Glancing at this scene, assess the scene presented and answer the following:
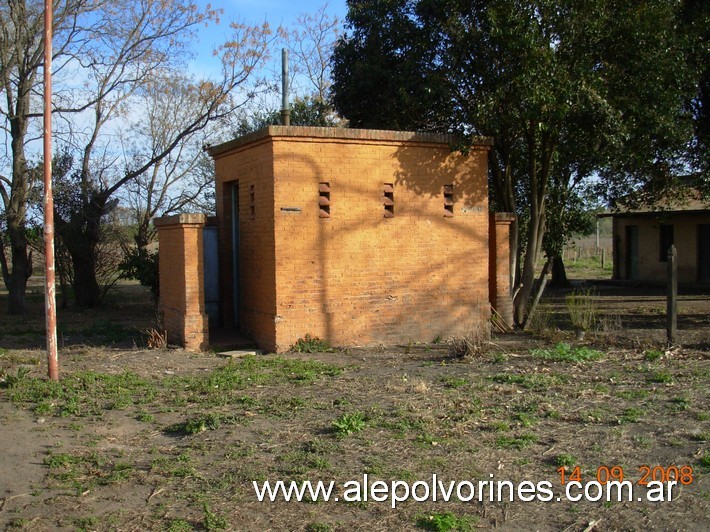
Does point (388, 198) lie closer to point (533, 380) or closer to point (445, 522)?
point (533, 380)

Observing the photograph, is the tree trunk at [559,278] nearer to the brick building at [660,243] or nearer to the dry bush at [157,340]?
the brick building at [660,243]

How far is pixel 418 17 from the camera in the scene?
45.0 feet

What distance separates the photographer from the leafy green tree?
12016 mm

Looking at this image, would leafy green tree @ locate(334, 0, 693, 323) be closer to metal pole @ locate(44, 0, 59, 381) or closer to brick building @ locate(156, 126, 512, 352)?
brick building @ locate(156, 126, 512, 352)

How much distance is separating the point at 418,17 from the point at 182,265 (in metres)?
6.54

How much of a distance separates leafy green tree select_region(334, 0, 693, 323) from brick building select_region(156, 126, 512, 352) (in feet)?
3.44

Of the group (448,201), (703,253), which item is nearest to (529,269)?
(448,201)

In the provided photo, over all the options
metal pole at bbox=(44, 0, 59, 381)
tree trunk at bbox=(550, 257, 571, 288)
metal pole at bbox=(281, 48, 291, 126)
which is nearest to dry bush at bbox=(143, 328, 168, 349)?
metal pole at bbox=(44, 0, 59, 381)

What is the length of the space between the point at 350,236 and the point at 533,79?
3993 mm

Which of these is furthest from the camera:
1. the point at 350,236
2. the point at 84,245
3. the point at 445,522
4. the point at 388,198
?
the point at 84,245

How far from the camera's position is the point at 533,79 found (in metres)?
11.8

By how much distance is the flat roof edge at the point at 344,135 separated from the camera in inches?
450

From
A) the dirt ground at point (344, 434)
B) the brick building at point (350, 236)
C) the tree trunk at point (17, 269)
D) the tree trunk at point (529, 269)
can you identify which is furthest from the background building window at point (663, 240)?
the tree trunk at point (17, 269)

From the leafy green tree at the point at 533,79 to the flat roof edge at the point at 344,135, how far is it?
34 cm
